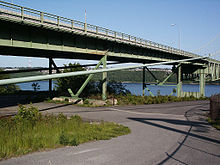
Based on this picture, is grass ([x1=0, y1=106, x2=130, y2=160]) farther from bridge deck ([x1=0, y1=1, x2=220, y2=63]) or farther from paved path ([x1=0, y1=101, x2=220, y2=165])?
bridge deck ([x1=0, y1=1, x2=220, y2=63])

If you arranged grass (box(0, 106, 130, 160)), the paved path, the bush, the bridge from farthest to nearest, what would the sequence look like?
1. the bridge
2. the bush
3. grass (box(0, 106, 130, 160))
4. the paved path

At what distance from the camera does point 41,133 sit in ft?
26.2

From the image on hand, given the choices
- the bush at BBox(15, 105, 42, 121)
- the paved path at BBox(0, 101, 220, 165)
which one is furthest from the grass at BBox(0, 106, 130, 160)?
the paved path at BBox(0, 101, 220, 165)

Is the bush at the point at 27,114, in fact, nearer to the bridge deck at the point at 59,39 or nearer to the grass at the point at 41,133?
the grass at the point at 41,133

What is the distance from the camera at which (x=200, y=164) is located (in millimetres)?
5676

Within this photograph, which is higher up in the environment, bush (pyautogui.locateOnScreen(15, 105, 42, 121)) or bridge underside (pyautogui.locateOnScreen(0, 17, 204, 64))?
bridge underside (pyautogui.locateOnScreen(0, 17, 204, 64))

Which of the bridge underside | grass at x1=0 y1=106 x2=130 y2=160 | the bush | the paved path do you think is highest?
the bridge underside

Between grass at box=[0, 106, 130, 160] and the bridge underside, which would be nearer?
grass at box=[0, 106, 130, 160]

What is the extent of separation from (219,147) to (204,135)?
175cm

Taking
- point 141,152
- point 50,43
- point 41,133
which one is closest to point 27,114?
point 41,133

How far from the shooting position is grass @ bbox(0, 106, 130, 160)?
21.8 feet

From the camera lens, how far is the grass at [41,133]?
21.8ft

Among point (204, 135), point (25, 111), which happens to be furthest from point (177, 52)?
point (25, 111)

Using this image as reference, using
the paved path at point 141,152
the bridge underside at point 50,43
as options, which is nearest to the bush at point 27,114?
the paved path at point 141,152
